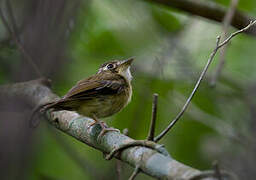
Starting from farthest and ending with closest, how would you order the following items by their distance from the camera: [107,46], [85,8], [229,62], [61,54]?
[229,62] → [107,46] → [85,8] → [61,54]

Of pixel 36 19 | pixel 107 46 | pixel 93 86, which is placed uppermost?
pixel 107 46

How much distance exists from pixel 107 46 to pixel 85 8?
1291 millimetres

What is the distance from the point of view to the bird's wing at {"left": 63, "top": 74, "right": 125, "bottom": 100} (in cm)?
385

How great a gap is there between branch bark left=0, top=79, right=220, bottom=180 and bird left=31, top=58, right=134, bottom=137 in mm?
117

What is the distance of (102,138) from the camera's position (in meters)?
3.15

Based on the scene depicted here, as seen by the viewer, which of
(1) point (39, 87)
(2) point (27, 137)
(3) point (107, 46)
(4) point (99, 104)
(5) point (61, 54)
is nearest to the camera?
(2) point (27, 137)

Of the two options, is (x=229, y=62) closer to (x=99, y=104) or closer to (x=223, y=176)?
(x=99, y=104)

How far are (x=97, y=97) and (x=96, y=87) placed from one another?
89 millimetres

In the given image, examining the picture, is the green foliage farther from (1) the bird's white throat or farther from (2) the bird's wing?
(2) the bird's wing

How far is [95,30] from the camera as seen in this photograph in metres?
6.05

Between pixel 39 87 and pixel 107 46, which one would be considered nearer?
pixel 39 87

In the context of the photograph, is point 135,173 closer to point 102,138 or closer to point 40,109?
point 102,138

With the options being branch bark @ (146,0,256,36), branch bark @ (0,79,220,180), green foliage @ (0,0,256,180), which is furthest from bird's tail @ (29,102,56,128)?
branch bark @ (146,0,256,36)

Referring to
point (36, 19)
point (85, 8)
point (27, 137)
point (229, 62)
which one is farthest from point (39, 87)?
point (229, 62)
